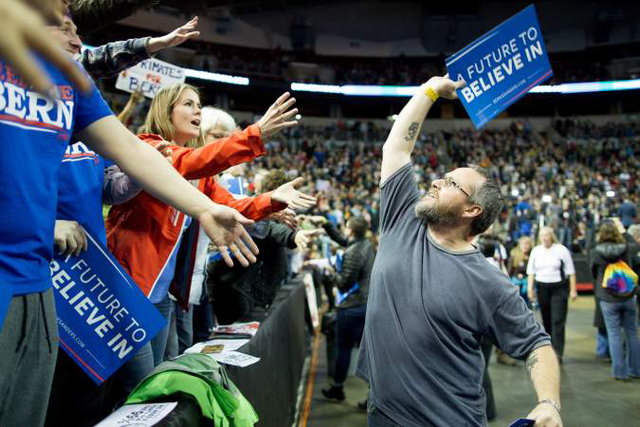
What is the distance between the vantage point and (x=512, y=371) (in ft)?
21.4

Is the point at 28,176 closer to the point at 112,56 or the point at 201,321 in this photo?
the point at 112,56

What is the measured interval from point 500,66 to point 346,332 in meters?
3.35

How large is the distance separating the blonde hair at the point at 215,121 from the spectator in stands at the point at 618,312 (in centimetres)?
539

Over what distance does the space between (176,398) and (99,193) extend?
2.41 ft

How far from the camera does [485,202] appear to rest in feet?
7.00

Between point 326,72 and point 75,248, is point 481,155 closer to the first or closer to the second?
point 326,72

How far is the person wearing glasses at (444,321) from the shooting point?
186 cm

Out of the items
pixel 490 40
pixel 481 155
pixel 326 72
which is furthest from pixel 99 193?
pixel 326 72

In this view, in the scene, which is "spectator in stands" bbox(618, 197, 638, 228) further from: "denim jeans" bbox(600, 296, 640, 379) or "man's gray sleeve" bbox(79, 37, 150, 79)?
"man's gray sleeve" bbox(79, 37, 150, 79)

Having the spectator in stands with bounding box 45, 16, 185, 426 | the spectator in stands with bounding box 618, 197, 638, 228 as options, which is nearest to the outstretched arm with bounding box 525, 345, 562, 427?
the spectator in stands with bounding box 45, 16, 185, 426

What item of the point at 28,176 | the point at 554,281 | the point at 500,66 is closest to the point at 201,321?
the point at 500,66

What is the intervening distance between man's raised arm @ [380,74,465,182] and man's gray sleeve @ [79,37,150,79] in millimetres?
1182

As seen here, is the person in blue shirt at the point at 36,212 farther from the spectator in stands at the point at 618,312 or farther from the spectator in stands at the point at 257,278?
the spectator in stands at the point at 618,312

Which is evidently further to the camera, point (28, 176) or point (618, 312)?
point (618, 312)
